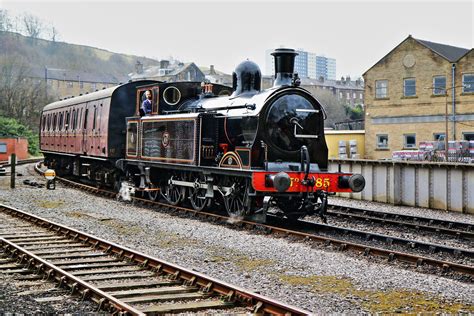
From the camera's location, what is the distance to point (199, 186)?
1414 cm

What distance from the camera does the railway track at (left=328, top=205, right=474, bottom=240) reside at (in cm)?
1203

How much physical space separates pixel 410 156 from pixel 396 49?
37.0ft

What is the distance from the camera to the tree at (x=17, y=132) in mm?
46750

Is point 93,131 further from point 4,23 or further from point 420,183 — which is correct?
point 4,23

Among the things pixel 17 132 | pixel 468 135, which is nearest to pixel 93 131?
pixel 468 135

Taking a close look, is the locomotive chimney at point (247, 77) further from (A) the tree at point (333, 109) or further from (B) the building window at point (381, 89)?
(A) the tree at point (333, 109)

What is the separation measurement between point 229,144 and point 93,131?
7.93 meters

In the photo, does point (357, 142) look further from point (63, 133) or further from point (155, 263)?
point (155, 263)

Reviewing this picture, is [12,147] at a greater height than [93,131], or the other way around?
[93,131]

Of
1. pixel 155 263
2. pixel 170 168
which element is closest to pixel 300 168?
pixel 170 168

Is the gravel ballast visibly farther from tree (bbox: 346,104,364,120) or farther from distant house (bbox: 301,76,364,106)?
distant house (bbox: 301,76,364,106)

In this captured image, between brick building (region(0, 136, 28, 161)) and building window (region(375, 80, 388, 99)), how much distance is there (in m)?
24.6

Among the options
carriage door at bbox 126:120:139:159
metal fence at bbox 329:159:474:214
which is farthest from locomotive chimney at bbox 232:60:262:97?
metal fence at bbox 329:159:474:214

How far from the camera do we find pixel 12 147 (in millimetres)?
41156
